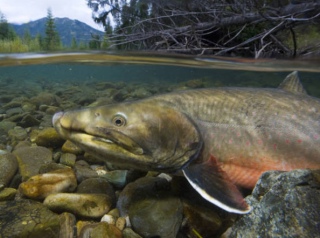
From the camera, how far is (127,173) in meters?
3.72

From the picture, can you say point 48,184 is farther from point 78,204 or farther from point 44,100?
point 44,100

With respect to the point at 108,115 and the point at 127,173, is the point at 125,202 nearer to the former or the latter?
the point at 127,173

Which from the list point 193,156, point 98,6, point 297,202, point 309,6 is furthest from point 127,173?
point 309,6

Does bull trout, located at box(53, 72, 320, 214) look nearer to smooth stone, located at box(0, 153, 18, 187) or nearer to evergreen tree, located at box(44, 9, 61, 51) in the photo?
smooth stone, located at box(0, 153, 18, 187)

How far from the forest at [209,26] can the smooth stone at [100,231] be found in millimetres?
7040

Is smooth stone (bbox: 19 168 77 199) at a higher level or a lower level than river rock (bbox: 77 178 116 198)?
higher

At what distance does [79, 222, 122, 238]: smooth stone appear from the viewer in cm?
255

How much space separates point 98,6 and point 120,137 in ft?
23.7

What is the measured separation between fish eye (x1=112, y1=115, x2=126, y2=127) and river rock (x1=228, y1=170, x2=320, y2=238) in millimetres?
1419

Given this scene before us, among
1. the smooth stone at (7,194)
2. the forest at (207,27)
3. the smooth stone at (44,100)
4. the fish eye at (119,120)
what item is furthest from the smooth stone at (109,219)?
the smooth stone at (44,100)

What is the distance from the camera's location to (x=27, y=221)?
8.46 ft

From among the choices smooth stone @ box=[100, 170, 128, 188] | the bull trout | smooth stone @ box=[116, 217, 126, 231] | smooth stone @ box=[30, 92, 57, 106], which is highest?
the bull trout

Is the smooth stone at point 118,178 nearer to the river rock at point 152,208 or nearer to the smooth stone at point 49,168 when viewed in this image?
the river rock at point 152,208

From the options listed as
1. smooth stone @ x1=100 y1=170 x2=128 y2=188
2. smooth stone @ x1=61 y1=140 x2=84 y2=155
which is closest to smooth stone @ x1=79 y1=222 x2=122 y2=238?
smooth stone @ x1=100 y1=170 x2=128 y2=188
